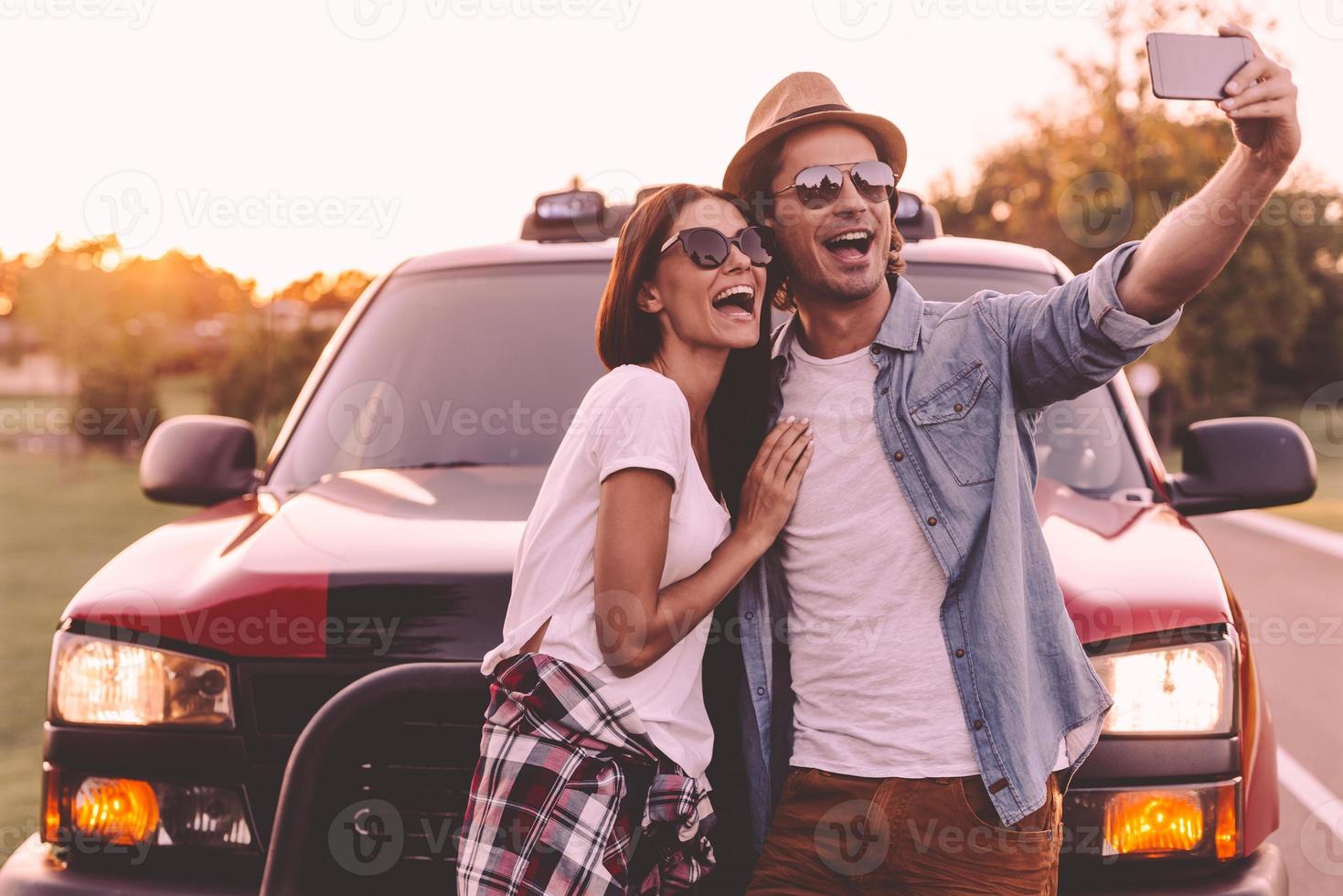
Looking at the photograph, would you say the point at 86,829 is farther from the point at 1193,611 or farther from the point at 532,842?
the point at 1193,611

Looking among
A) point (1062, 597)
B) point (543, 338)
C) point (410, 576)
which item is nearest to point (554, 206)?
point (543, 338)

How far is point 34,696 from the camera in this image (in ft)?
23.4

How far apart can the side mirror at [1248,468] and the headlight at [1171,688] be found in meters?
0.85

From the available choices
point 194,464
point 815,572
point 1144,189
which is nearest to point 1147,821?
point 815,572

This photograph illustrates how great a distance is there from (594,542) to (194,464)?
1.74 m

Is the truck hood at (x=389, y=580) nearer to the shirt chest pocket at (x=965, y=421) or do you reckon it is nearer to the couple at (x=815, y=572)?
the couple at (x=815, y=572)

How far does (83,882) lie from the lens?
2.56 m

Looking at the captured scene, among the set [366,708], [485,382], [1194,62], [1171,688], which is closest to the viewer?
[1194,62]

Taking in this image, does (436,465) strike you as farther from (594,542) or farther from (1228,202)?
(1228,202)

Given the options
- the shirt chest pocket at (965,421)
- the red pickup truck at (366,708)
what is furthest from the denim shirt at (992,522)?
the red pickup truck at (366,708)

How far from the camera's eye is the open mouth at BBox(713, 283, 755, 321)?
2.35 metres

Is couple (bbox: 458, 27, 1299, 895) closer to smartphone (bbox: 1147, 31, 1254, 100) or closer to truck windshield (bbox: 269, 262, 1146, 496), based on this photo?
smartphone (bbox: 1147, 31, 1254, 100)

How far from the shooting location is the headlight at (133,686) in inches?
98.3

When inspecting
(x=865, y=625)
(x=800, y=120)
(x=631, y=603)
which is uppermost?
(x=800, y=120)
